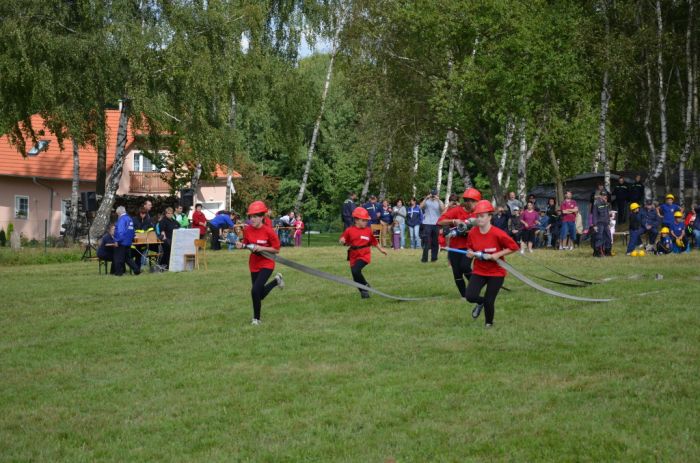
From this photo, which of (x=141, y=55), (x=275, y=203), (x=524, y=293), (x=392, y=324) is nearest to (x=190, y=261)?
(x=141, y=55)

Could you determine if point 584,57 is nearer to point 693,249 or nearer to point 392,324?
point 693,249

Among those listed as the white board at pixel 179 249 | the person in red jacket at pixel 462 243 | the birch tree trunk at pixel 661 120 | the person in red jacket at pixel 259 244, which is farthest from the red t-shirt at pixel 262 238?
the birch tree trunk at pixel 661 120

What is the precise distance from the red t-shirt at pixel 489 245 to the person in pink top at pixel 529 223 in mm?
18212

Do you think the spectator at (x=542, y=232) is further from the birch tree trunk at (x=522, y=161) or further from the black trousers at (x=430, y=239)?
the black trousers at (x=430, y=239)

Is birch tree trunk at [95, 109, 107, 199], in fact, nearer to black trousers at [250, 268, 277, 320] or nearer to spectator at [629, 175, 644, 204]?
spectator at [629, 175, 644, 204]

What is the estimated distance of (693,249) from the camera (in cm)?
3155

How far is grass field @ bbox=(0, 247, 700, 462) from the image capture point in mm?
8539

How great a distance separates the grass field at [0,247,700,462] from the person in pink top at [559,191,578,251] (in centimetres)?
1328

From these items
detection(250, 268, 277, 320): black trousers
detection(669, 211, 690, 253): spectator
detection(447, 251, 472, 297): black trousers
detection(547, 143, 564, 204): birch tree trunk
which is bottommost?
detection(250, 268, 277, 320): black trousers

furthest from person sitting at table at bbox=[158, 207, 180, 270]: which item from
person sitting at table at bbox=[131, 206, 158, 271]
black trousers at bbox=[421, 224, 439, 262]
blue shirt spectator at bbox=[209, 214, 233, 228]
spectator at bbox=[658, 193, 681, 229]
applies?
spectator at bbox=[658, 193, 681, 229]

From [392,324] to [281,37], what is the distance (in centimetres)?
3453

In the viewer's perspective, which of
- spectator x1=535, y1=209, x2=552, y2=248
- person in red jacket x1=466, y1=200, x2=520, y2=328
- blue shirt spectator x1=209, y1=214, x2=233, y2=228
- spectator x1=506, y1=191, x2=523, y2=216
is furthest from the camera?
blue shirt spectator x1=209, y1=214, x2=233, y2=228

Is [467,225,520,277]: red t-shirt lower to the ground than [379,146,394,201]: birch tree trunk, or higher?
lower

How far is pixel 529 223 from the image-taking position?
3291 centimetres
